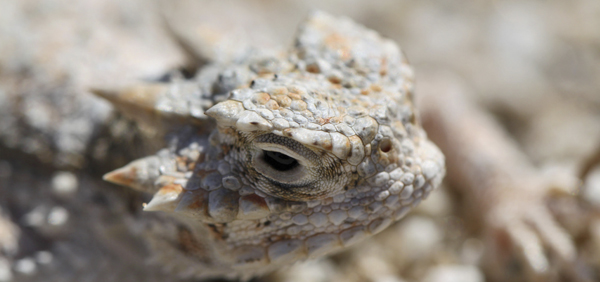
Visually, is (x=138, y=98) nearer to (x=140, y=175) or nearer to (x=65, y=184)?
(x=140, y=175)

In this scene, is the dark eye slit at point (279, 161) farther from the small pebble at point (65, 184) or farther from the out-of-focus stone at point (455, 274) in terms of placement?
the out-of-focus stone at point (455, 274)

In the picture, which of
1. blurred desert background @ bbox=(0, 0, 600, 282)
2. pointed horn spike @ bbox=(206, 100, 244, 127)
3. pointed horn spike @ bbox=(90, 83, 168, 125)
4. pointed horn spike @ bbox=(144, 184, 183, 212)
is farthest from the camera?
blurred desert background @ bbox=(0, 0, 600, 282)

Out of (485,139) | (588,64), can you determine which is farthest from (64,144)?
(588,64)

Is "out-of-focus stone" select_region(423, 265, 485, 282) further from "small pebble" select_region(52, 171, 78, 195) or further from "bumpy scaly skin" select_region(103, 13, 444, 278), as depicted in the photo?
"small pebble" select_region(52, 171, 78, 195)

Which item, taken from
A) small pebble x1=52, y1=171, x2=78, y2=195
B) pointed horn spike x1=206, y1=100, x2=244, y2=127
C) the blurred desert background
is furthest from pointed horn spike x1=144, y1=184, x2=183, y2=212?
small pebble x1=52, y1=171, x2=78, y2=195

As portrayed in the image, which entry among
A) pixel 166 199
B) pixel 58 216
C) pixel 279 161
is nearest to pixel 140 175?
pixel 166 199

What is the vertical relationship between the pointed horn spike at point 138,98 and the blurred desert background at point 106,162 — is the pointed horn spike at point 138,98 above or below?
above

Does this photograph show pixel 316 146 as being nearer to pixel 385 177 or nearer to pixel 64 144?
pixel 385 177

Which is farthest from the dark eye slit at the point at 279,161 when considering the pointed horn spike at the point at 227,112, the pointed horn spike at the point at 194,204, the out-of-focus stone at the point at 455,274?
the out-of-focus stone at the point at 455,274
